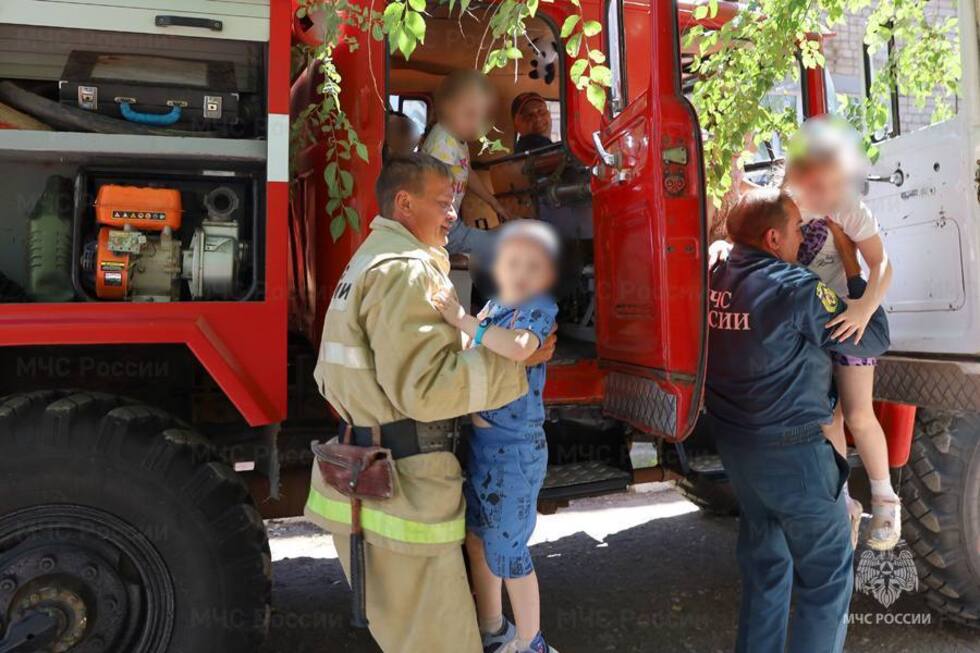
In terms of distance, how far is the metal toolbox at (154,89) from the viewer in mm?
2305

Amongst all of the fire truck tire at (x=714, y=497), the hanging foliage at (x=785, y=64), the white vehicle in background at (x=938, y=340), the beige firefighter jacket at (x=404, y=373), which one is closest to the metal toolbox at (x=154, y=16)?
the beige firefighter jacket at (x=404, y=373)

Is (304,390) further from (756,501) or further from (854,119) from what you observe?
(854,119)

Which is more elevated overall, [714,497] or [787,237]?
[787,237]

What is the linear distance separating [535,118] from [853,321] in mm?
2200

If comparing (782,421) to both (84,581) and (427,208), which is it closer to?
(427,208)

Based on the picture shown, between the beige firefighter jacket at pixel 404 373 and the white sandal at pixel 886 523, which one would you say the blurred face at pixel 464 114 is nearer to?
the beige firefighter jacket at pixel 404 373

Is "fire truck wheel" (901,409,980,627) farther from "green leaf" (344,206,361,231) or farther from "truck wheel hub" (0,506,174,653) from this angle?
"truck wheel hub" (0,506,174,653)

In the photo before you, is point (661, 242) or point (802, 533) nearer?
point (802, 533)

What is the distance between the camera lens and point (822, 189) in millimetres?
2342

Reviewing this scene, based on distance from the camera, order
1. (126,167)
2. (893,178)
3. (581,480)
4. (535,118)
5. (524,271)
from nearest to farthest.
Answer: (524,271)
(126,167)
(581,480)
(893,178)
(535,118)

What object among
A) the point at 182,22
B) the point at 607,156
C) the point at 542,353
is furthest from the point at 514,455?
the point at 182,22

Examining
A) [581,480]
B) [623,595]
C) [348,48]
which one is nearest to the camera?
[348,48]

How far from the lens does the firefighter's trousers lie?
204 centimetres

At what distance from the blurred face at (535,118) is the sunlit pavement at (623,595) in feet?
7.74
